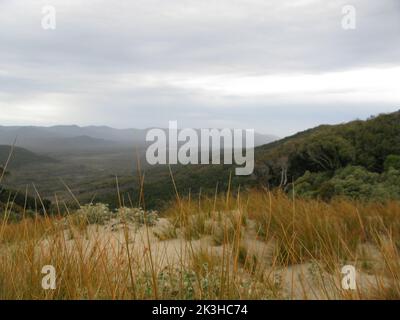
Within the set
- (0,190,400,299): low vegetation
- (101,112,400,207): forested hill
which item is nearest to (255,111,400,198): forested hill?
(101,112,400,207): forested hill

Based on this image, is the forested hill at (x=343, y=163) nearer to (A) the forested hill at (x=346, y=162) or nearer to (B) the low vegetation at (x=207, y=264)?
(A) the forested hill at (x=346, y=162)

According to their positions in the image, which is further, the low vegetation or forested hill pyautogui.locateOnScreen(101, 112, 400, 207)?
forested hill pyautogui.locateOnScreen(101, 112, 400, 207)

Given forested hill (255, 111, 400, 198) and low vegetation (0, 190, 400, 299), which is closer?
low vegetation (0, 190, 400, 299)

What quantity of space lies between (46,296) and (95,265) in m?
0.43

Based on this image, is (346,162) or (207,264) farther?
(346,162)

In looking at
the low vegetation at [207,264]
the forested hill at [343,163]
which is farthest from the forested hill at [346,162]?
the low vegetation at [207,264]

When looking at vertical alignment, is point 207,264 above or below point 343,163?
below

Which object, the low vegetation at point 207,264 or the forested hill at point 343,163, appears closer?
the low vegetation at point 207,264

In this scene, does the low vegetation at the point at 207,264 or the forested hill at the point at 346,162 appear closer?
the low vegetation at the point at 207,264

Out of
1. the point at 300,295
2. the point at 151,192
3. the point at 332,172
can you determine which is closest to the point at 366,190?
the point at 332,172

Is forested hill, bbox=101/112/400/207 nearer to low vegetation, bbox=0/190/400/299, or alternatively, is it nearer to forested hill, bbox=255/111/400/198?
forested hill, bbox=255/111/400/198

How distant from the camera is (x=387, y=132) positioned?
1873cm

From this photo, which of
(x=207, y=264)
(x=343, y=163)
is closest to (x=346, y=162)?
(x=343, y=163)

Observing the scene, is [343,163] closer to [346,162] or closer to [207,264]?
[346,162]
